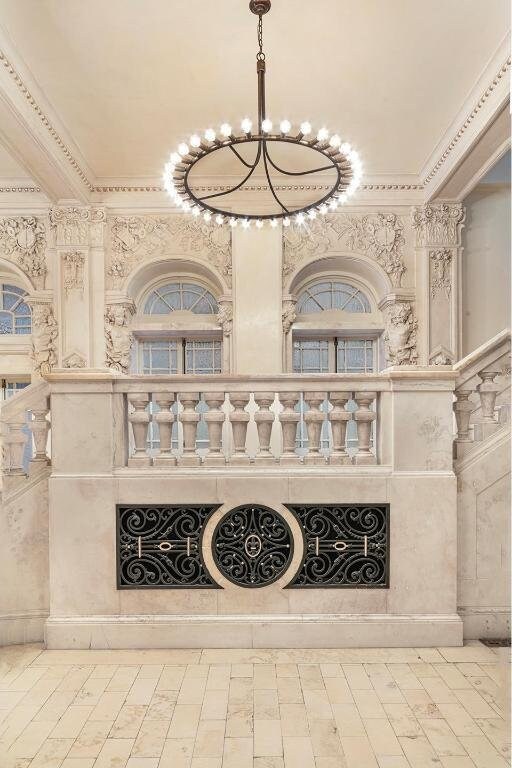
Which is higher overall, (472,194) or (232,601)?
(472,194)

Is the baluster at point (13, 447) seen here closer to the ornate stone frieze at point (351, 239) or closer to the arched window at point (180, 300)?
the arched window at point (180, 300)

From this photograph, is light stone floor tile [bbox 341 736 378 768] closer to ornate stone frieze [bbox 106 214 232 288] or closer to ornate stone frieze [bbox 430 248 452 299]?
ornate stone frieze [bbox 106 214 232 288]

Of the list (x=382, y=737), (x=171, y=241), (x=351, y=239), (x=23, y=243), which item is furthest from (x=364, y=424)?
(x=23, y=243)

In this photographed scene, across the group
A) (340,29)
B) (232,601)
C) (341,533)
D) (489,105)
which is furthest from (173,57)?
(232,601)

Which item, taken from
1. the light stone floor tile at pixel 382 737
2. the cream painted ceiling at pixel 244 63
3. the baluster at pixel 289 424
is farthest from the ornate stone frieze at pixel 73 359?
the light stone floor tile at pixel 382 737

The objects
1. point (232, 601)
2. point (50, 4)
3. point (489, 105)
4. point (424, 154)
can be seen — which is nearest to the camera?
point (232, 601)

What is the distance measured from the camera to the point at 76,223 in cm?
673

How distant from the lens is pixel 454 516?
3.19 m

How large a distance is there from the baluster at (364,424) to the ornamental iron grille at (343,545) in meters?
0.32

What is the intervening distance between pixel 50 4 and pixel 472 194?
5966 millimetres

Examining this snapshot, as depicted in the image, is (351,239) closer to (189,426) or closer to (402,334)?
(402,334)

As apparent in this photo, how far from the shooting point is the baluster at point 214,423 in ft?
10.7

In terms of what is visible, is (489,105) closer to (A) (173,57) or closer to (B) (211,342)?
(A) (173,57)

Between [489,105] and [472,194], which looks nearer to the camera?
[489,105]
